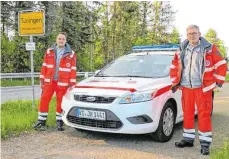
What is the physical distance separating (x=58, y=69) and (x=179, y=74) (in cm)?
252

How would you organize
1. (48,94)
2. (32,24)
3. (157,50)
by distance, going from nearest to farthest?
(48,94)
(157,50)
(32,24)

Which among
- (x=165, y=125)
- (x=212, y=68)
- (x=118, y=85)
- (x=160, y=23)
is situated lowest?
(x=165, y=125)

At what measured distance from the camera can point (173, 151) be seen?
5.24m

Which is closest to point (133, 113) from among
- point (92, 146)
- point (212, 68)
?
point (92, 146)

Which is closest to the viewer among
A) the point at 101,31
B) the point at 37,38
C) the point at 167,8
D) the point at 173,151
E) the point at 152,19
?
the point at 173,151

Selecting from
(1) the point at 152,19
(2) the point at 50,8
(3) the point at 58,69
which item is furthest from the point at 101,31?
(3) the point at 58,69

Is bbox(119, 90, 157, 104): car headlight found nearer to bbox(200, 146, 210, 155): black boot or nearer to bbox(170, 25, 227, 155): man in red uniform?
bbox(170, 25, 227, 155): man in red uniform

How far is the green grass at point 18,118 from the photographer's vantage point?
6.29 meters

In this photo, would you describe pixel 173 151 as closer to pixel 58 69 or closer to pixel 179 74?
pixel 179 74

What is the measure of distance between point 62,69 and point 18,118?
1.38 metres

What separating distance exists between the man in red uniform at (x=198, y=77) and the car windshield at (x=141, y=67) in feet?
2.93

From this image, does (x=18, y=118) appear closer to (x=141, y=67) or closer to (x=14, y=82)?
(x=141, y=67)

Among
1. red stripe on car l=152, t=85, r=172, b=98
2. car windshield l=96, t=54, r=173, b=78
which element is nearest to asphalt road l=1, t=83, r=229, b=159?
red stripe on car l=152, t=85, r=172, b=98

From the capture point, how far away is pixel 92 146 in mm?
5500
